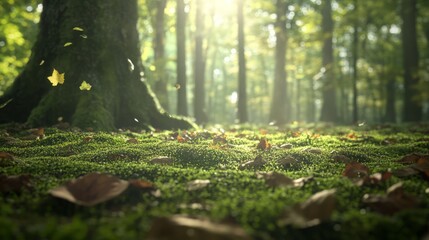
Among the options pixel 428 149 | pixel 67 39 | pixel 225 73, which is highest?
pixel 225 73

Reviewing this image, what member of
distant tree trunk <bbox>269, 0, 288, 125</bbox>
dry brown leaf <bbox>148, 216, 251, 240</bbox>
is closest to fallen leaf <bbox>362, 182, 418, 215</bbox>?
dry brown leaf <bbox>148, 216, 251, 240</bbox>

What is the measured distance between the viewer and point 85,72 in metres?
5.45

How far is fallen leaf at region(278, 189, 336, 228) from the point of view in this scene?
1.50m

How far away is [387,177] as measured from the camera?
2307 mm

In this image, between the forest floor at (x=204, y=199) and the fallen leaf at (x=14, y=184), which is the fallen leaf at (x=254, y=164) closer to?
the forest floor at (x=204, y=199)

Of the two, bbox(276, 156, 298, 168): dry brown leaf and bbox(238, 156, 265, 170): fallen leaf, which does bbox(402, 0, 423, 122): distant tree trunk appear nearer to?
bbox(276, 156, 298, 168): dry brown leaf

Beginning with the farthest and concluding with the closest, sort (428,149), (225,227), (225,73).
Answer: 1. (225,73)
2. (428,149)
3. (225,227)

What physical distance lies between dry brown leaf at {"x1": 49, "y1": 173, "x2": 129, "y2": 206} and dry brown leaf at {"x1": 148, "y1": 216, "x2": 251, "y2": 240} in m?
0.61

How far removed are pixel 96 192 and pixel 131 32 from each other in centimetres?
488

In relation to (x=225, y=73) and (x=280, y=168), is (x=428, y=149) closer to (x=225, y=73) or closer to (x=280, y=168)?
(x=280, y=168)

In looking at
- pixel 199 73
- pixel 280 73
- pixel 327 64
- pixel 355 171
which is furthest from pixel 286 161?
pixel 327 64

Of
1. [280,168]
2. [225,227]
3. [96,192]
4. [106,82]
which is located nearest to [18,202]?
[96,192]

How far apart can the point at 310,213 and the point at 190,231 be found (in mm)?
605

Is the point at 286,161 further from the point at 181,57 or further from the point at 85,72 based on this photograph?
the point at 181,57
